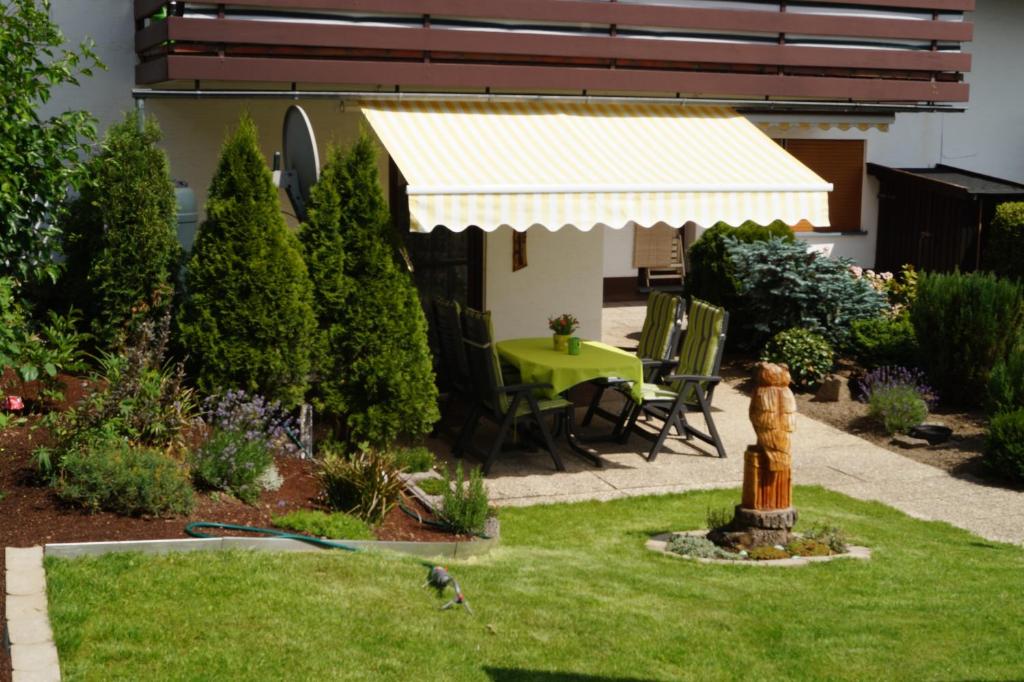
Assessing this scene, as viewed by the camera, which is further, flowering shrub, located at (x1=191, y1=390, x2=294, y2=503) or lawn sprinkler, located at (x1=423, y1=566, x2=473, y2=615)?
flowering shrub, located at (x1=191, y1=390, x2=294, y2=503)

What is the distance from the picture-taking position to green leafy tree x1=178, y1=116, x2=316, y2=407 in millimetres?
9789

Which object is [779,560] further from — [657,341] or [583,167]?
[657,341]

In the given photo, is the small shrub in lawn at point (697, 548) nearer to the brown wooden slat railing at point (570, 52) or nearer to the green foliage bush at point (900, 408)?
the green foliage bush at point (900, 408)

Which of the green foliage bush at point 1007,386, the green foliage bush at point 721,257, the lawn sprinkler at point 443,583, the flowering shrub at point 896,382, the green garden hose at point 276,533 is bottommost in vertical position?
the lawn sprinkler at point 443,583

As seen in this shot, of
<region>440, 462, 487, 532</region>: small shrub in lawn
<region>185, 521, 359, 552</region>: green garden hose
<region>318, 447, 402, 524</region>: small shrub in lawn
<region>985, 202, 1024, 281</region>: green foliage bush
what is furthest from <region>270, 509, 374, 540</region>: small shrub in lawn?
<region>985, 202, 1024, 281</region>: green foliage bush

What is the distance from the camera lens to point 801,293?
1508 centimetres

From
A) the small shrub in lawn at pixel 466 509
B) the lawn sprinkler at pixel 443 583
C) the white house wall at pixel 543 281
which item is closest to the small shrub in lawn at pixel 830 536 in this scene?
the small shrub in lawn at pixel 466 509

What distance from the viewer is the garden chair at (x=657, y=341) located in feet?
40.9

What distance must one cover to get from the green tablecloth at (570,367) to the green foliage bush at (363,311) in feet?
4.24

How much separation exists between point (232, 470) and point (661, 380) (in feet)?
17.6

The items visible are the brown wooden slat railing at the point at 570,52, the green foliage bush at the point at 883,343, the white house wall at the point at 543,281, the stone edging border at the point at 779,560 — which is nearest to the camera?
the stone edging border at the point at 779,560

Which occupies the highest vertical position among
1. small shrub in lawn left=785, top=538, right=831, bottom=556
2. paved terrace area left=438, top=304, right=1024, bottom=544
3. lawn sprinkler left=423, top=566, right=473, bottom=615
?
lawn sprinkler left=423, top=566, right=473, bottom=615

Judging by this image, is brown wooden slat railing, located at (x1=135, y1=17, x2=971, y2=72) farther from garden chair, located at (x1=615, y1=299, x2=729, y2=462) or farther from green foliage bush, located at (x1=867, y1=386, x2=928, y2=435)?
green foliage bush, located at (x1=867, y1=386, x2=928, y2=435)

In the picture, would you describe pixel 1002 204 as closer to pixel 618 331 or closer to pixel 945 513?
pixel 618 331
